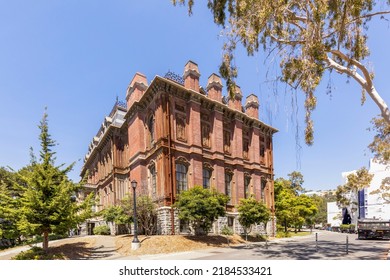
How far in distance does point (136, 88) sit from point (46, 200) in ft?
24.7

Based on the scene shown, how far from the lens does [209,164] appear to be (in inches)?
776

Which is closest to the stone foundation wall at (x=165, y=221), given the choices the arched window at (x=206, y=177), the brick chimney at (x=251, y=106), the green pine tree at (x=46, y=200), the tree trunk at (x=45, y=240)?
the arched window at (x=206, y=177)

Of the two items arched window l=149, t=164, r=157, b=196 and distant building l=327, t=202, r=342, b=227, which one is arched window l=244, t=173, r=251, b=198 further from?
distant building l=327, t=202, r=342, b=227

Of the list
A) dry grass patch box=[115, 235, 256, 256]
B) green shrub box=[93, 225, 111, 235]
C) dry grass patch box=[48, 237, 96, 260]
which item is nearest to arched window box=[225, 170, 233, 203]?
dry grass patch box=[115, 235, 256, 256]

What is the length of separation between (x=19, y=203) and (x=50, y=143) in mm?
2579

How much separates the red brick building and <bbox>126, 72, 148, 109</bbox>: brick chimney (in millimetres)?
56

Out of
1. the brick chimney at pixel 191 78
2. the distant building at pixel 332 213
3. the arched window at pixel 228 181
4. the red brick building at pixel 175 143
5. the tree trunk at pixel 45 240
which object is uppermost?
the brick chimney at pixel 191 78

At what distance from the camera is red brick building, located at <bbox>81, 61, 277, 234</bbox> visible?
14797mm

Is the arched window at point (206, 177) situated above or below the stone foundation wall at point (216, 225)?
above

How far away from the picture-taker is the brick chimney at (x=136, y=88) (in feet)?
47.8

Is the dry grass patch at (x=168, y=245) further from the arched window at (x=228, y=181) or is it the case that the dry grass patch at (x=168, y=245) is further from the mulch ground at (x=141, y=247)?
the arched window at (x=228, y=181)

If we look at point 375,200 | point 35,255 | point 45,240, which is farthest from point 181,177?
point 375,200

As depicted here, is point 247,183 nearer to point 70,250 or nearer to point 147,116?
point 147,116

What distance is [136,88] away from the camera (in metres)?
14.8
